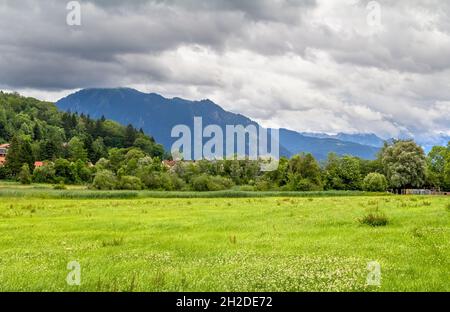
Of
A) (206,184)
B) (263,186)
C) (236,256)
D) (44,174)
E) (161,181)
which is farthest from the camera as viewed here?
(44,174)

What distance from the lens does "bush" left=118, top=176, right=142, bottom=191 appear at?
124 meters

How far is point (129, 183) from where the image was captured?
125 meters

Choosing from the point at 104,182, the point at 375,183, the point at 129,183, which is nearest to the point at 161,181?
the point at 129,183

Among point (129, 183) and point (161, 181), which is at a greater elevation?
point (161, 181)

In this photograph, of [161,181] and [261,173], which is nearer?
[161,181]

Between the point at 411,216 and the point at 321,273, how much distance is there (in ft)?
51.6

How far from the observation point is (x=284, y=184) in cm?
15150

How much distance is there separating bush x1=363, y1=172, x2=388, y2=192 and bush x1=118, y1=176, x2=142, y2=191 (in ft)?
222

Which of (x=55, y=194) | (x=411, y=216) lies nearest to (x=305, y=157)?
(x=55, y=194)

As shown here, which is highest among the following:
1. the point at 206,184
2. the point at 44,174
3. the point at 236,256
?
the point at 236,256

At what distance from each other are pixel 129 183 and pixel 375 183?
235 feet

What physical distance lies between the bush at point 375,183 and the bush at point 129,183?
67799 mm

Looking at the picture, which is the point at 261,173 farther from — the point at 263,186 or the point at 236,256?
the point at 236,256

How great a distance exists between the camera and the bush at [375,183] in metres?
138
